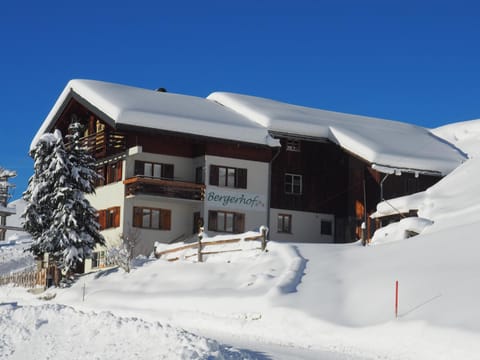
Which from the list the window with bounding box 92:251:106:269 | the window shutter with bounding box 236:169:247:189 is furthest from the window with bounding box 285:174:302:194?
the window with bounding box 92:251:106:269

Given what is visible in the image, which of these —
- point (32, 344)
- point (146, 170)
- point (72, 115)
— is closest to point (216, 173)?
point (146, 170)

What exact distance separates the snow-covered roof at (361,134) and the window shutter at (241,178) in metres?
2.77

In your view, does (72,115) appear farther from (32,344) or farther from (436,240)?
(32,344)

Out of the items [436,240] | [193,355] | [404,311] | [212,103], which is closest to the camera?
[193,355]

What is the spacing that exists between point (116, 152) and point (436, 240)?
1950 cm

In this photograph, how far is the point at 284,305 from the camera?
22.7 metres

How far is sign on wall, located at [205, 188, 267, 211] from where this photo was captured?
40.4 m

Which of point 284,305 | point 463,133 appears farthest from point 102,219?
point 463,133

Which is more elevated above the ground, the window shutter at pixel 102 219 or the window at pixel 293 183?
the window at pixel 293 183

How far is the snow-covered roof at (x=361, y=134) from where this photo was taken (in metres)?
41.8

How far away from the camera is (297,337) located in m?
20.3

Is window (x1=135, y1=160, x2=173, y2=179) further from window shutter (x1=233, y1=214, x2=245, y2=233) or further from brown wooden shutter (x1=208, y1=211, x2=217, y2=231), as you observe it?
window shutter (x1=233, y1=214, x2=245, y2=233)

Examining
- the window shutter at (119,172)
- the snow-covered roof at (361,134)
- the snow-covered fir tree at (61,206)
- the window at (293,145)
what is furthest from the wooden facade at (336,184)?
the snow-covered fir tree at (61,206)

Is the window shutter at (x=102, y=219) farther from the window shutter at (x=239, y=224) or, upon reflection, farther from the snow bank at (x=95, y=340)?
the snow bank at (x=95, y=340)
